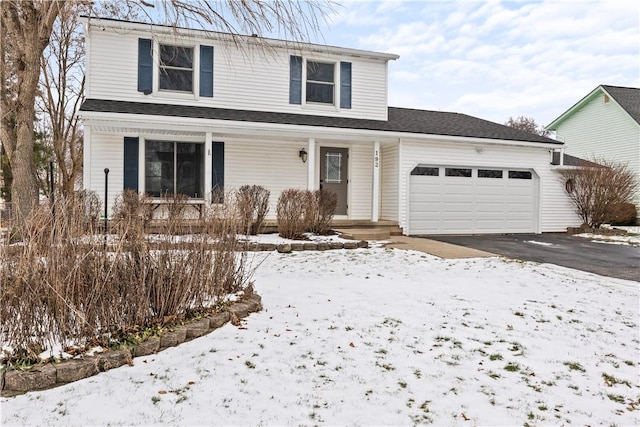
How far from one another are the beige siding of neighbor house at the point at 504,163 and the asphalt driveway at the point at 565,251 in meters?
0.89

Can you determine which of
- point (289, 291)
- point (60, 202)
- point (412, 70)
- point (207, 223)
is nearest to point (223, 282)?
point (207, 223)

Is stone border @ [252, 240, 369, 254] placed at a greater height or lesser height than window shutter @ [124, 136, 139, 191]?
lesser

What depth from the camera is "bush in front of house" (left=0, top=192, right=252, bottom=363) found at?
309cm

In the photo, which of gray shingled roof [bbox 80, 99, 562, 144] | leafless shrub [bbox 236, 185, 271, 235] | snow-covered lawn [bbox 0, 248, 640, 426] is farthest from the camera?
gray shingled roof [bbox 80, 99, 562, 144]

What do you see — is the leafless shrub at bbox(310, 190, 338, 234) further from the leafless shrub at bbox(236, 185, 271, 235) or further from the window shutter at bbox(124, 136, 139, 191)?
the window shutter at bbox(124, 136, 139, 191)

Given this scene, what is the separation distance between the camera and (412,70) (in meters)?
15.4

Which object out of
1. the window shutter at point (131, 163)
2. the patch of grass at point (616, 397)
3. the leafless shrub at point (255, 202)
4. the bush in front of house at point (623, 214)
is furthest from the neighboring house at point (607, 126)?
the window shutter at point (131, 163)

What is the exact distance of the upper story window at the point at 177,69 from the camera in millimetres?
11250

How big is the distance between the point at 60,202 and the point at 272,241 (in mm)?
5492

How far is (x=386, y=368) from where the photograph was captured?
3.31 metres

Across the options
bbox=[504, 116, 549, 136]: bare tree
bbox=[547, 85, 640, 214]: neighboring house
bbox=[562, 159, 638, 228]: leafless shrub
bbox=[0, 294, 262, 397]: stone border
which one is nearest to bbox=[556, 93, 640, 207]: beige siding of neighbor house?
bbox=[547, 85, 640, 214]: neighboring house

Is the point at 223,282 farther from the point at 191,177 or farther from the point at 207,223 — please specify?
the point at 191,177

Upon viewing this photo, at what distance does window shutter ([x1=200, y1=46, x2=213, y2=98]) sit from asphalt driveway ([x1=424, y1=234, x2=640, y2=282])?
7.10 m

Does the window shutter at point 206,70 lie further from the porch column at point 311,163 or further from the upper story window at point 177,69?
the porch column at point 311,163
